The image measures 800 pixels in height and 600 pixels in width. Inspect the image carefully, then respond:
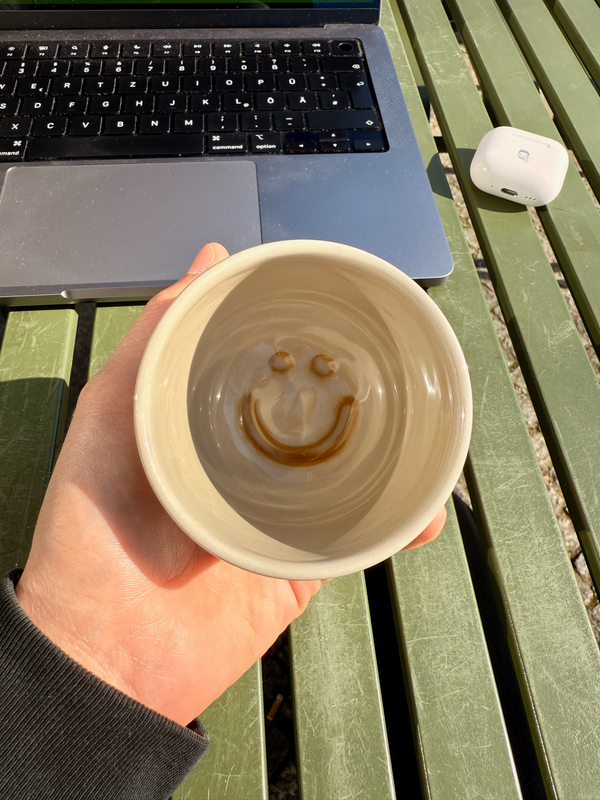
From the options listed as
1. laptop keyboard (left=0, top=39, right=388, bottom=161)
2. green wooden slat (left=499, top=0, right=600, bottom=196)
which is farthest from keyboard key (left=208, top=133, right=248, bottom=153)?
green wooden slat (left=499, top=0, right=600, bottom=196)

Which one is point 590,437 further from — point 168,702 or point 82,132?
point 82,132

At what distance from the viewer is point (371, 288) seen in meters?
0.44

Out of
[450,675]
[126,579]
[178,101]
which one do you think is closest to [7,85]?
[178,101]

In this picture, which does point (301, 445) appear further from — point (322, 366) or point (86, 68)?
point (86, 68)

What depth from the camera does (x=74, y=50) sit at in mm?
831

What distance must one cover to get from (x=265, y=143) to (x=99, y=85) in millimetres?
262

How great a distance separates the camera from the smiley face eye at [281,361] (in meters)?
0.57

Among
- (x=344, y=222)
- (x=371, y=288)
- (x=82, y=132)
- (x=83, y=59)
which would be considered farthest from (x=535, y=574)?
(x=83, y=59)

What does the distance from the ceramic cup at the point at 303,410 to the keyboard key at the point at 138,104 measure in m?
0.47

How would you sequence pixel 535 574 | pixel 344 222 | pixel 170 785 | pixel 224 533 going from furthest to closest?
pixel 344 222, pixel 535 574, pixel 170 785, pixel 224 533

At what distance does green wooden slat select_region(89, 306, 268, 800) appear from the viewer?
0.52 m

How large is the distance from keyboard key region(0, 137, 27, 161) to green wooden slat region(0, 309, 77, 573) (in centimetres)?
23

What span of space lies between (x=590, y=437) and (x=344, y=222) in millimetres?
416

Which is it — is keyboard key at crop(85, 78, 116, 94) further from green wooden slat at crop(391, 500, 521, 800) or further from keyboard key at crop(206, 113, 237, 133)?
green wooden slat at crop(391, 500, 521, 800)
